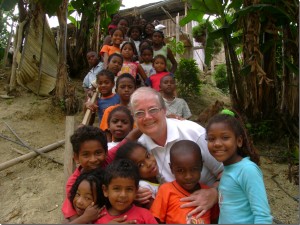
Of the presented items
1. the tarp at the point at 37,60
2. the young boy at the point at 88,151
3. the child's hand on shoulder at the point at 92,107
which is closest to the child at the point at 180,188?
the young boy at the point at 88,151

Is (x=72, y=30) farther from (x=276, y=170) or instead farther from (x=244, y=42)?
(x=276, y=170)

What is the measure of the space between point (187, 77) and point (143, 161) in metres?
5.00

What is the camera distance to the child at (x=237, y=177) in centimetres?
174

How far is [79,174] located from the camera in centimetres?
226

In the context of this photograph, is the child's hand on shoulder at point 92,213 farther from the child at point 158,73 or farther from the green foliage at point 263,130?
the green foliage at point 263,130

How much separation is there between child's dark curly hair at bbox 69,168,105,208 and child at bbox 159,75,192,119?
2.42 m

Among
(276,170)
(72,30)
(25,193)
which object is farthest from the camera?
(72,30)

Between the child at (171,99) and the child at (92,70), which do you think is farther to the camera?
the child at (92,70)

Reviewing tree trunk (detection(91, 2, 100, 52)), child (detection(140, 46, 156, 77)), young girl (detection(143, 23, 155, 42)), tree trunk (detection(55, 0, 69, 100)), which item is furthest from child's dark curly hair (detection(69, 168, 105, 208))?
tree trunk (detection(91, 2, 100, 52))

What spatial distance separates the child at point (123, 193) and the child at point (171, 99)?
250 centimetres

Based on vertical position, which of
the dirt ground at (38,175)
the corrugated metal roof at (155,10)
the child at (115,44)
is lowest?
the dirt ground at (38,175)

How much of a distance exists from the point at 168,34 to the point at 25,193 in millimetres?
9158

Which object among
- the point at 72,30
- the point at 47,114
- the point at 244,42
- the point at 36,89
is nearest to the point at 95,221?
the point at 244,42

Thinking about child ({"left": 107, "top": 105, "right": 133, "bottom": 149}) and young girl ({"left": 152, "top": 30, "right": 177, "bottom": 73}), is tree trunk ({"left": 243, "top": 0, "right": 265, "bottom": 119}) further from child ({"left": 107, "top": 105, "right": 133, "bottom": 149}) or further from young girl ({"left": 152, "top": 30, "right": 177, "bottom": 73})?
child ({"left": 107, "top": 105, "right": 133, "bottom": 149})
